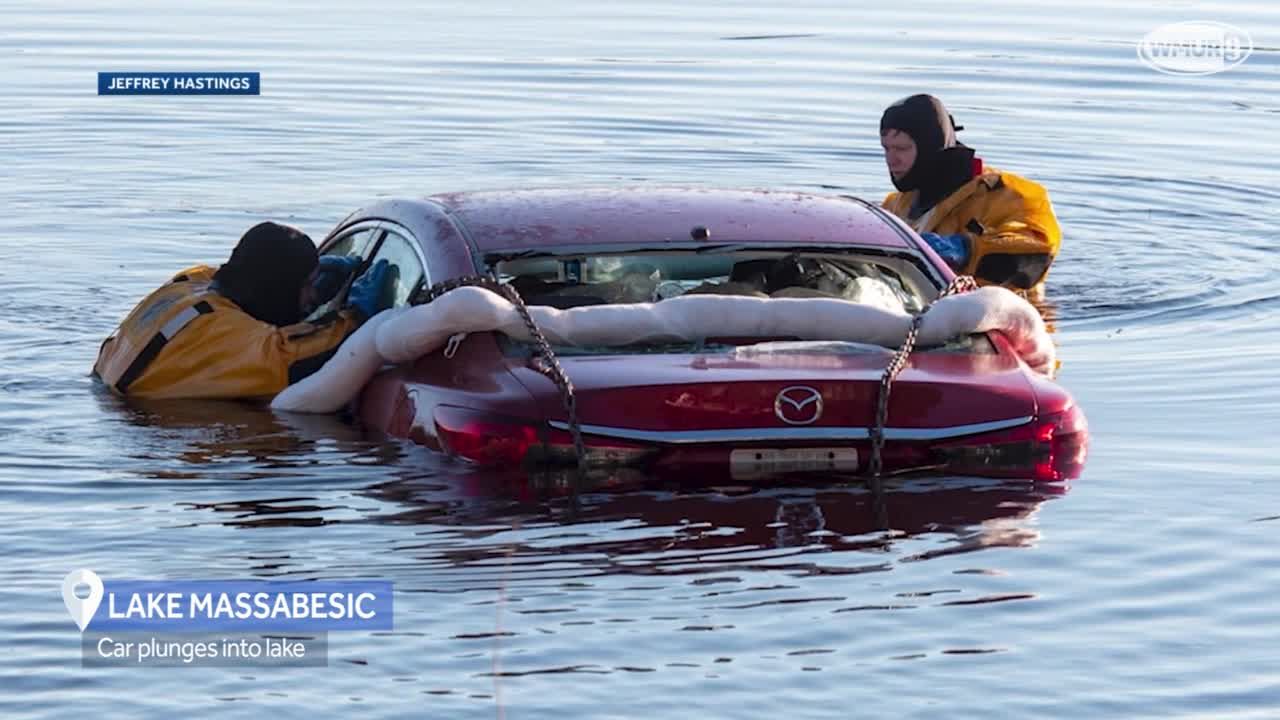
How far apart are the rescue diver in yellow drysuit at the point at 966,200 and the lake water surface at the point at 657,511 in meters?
0.55

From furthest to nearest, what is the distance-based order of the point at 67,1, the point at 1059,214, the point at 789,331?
the point at 67,1
the point at 1059,214
the point at 789,331

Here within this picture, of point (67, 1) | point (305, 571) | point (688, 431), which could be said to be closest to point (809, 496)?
point (688, 431)

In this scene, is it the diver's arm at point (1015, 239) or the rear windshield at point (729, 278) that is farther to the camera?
the diver's arm at point (1015, 239)

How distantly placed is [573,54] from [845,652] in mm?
24620

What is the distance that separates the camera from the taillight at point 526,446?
935cm

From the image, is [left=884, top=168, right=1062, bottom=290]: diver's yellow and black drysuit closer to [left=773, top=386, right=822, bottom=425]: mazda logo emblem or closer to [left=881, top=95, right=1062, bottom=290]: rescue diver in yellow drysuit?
[left=881, top=95, right=1062, bottom=290]: rescue diver in yellow drysuit

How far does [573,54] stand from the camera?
105ft

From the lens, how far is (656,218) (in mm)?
10797

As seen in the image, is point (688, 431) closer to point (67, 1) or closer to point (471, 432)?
point (471, 432)

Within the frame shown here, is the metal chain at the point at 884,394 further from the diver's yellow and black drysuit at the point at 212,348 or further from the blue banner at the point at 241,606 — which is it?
the diver's yellow and black drysuit at the point at 212,348

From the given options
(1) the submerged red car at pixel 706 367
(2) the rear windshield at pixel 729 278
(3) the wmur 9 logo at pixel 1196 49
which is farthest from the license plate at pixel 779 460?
(3) the wmur 9 logo at pixel 1196 49

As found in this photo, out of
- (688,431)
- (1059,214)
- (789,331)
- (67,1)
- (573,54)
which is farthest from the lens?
(67,1)

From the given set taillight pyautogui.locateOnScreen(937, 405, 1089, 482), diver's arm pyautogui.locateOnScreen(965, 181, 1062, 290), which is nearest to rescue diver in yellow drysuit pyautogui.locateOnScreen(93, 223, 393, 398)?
taillight pyautogui.locateOnScreen(937, 405, 1089, 482)

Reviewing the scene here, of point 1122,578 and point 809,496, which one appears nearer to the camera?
point 1122,578
